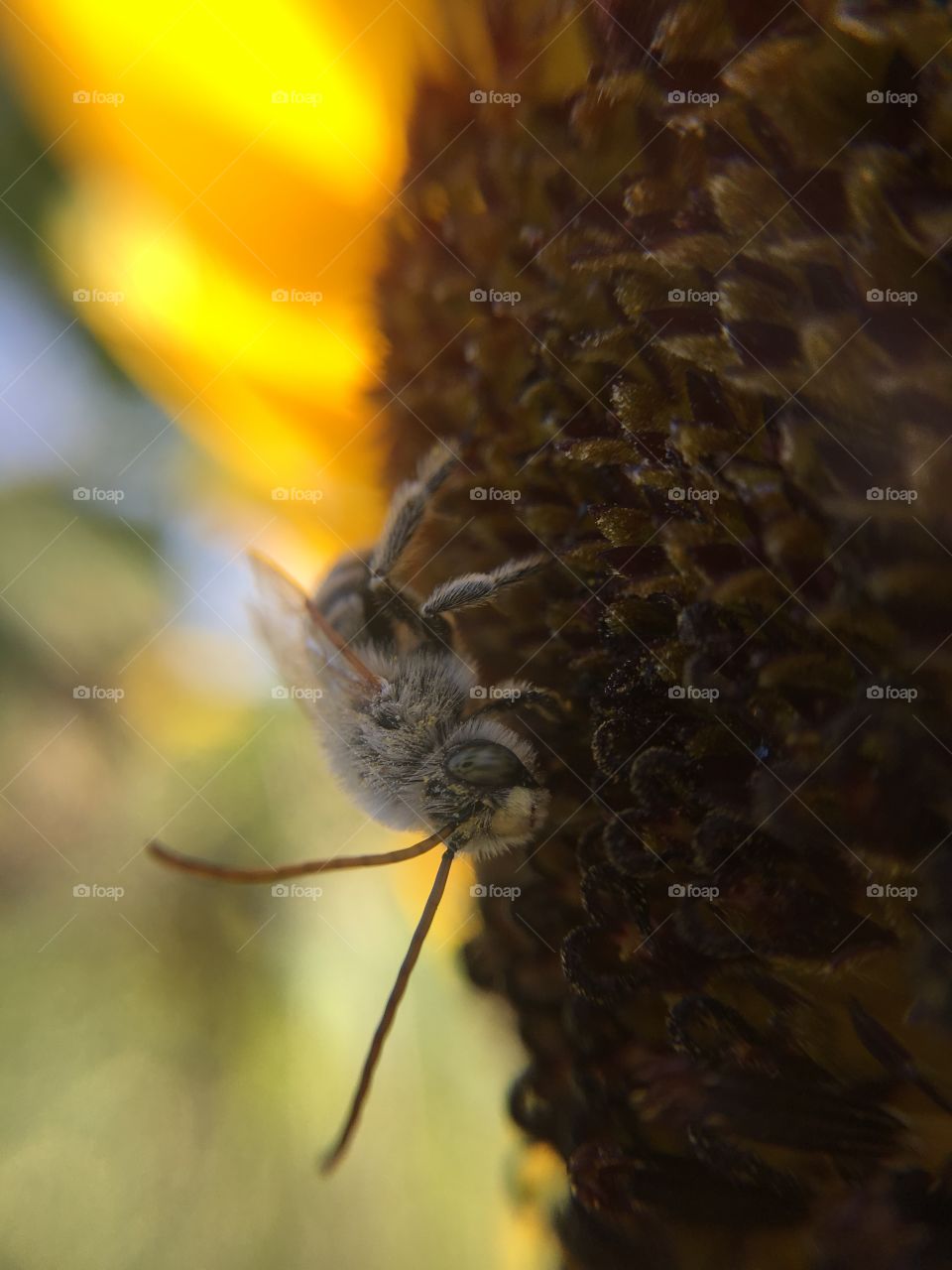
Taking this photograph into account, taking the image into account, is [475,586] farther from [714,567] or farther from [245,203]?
[245,203]

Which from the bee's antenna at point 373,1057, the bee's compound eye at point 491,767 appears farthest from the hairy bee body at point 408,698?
the bee's antenna at point 373,1057

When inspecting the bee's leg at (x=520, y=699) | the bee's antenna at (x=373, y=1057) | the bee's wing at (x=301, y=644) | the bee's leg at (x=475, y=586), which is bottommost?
the bee's antenna at (x=373, y=1057)

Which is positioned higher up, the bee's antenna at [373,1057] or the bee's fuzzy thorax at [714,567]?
the bee's fuzzy thorax at [714,567]

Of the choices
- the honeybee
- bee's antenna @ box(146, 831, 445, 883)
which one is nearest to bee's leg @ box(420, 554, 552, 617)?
the honeybee

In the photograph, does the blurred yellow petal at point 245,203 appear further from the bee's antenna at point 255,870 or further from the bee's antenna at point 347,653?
the bee's antenna at point 255,870

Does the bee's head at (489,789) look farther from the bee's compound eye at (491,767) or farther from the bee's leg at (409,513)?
the bee's leg at (409,513)

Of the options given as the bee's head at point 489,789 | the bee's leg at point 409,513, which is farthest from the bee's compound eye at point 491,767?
the bee's leg at point 409,513

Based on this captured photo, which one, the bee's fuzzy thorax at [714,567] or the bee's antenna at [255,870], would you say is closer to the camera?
the bee's fuzzy thorax at [714,567]
